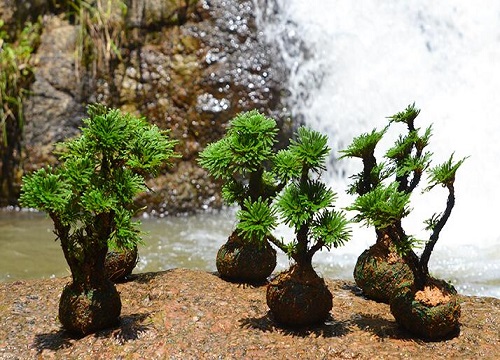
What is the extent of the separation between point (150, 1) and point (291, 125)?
2.23 metres

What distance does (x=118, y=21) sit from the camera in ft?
26.3

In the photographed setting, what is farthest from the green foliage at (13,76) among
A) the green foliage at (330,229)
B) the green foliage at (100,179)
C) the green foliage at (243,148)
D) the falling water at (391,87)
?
the green foliage at (330,229)

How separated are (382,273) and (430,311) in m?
0.55

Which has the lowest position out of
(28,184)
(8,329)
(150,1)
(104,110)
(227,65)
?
(8,329)

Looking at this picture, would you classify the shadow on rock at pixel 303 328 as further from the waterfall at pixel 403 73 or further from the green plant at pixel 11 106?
the green plant at pixel 11 106

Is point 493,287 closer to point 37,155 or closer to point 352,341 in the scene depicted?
point 352,341

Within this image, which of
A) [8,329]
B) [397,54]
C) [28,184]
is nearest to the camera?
[28,184]

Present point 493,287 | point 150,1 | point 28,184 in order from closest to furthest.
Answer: point 28,184 → point 493,287 → point 150,1

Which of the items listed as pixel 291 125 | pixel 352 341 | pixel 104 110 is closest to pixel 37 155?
pixel 291 125

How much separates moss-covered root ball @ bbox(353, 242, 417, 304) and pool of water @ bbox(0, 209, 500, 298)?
5.88ft

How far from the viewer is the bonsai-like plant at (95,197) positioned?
9.89 ft

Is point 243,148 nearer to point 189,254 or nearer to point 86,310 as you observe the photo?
point 86,310

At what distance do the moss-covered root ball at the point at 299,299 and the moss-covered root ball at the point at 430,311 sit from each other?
1.15 feet

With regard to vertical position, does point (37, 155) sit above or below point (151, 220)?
above
